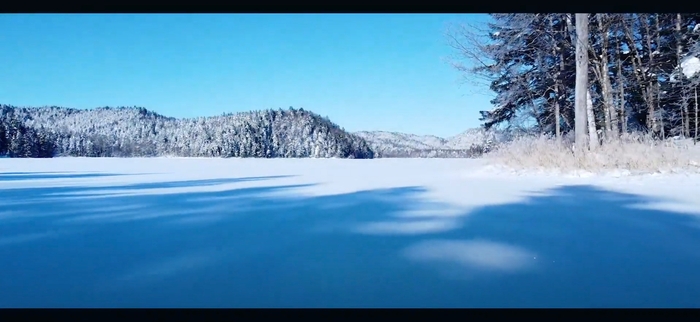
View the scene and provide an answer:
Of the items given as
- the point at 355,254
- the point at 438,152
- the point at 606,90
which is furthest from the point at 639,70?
the point at 438,152

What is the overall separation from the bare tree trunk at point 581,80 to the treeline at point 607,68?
1177 millimetres

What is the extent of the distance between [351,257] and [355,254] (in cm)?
6

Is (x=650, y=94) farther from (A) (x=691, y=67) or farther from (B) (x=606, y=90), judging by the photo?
(B) (x=606, y=90)

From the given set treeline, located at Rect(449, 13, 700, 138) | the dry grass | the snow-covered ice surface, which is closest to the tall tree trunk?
treeline, located at Rect(449, 13, 700, 138)

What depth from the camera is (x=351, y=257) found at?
1859mm

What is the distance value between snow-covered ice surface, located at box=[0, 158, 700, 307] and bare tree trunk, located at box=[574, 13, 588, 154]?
4.71 m

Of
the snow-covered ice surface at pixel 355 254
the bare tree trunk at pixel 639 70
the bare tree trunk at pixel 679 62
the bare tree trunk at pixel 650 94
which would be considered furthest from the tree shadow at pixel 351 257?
the bare tree trunk at pixel 639 70

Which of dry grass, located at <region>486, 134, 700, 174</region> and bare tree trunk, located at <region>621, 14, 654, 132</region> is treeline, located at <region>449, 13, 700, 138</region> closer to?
bare tree trunk, located at <region>621, 14, 654, 132</region>

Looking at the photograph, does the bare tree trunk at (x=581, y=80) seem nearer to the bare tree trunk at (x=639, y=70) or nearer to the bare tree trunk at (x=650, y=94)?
the bare tree trunk at (x=639, y=70)

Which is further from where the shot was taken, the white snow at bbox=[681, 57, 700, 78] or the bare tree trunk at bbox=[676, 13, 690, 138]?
the bare tree trunk at bbox=[676, 13, 690, 138]

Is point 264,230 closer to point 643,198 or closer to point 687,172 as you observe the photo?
point 643,198

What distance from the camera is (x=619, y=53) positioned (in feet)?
36.8

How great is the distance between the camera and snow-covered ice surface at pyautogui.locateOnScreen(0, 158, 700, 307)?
1434mm
